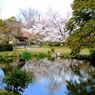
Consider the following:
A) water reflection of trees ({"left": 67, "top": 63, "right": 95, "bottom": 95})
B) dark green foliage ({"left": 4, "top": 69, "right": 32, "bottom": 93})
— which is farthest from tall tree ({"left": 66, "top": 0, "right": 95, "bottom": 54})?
dark green foliage ({"left": 4, "top": 69, "right": 32, "bottom": 93})

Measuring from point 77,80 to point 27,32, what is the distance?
50.2 metres

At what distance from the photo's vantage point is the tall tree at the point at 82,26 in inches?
1420

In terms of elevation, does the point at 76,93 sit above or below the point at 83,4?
below

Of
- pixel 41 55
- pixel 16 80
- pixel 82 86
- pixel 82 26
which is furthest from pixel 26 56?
pixel 16 80

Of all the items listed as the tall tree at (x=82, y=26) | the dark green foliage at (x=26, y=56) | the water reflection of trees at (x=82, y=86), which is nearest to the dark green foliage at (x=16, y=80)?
the water reflection of trees at (x=82, y=86)

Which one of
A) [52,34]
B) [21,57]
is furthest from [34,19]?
[21,57]

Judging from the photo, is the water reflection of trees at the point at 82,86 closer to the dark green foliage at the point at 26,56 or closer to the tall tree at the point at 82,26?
the tall tree at the point at 82,26

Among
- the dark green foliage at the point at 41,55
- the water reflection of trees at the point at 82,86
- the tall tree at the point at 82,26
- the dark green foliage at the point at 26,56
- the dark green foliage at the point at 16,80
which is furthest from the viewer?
the dark green foliage at the point at 41,55

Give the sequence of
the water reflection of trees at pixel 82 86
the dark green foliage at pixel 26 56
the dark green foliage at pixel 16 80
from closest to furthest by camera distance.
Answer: the dark green foliage at pixel 16 80 < the water reflection of trees at pixel 82 86 < the dark green foliage at pixel 26 56

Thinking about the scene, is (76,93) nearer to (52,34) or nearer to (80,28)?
(80,28)

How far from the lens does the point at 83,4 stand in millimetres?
37312

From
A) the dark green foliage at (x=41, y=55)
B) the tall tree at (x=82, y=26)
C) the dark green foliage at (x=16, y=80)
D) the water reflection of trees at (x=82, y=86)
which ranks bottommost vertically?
the water reflection of trees at (x=82, y=86)

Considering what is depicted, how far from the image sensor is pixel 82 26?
→ 3734cm

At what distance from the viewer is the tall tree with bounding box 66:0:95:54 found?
3606 centimetres
